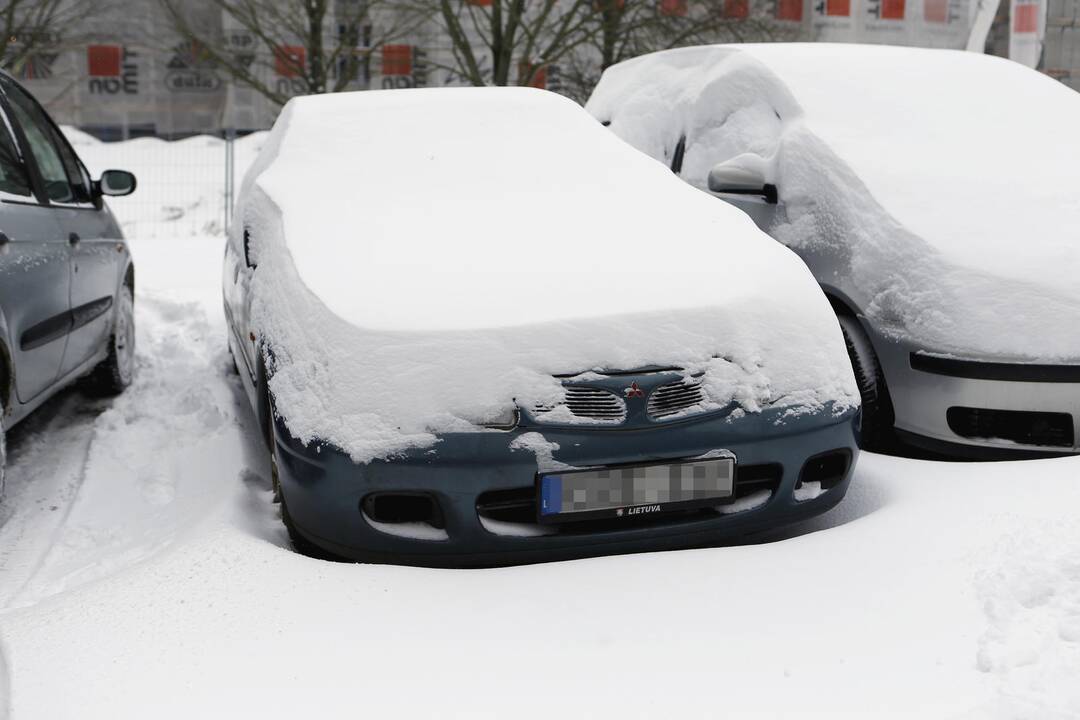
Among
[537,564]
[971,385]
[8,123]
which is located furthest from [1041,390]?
[8,123]

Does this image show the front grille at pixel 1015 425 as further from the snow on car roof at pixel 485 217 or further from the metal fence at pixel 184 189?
the metal fence at pixel 184 189

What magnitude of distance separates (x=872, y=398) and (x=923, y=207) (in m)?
0.75

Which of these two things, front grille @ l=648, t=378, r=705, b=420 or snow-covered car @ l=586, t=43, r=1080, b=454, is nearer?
front grille @ l=648, t=378, r=705, b=420

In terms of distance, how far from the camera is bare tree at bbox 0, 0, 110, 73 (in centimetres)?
1527

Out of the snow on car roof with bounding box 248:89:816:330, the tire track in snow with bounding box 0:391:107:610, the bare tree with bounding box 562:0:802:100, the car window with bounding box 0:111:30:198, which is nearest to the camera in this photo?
the snow on car roof with bounding box 248:89:816:330

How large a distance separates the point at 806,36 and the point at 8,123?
63.9 feet

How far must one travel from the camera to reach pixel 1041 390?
11.0 feet

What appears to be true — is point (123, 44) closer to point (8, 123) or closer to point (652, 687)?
point (8, 123)

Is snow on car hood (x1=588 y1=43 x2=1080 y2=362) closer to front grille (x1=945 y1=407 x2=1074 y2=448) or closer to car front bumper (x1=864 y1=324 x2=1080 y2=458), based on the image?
car front bumper (x1=864 y1=324 x2=1080 y2=458)

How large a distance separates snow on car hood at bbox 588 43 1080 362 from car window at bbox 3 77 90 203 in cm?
291

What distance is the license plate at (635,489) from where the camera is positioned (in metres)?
2.56

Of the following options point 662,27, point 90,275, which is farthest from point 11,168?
point 662,27

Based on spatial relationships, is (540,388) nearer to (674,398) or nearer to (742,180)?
(674,398)

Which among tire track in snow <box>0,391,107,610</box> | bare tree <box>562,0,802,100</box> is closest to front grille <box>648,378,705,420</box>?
tire track in snow <box>0,391,107,610</box>
